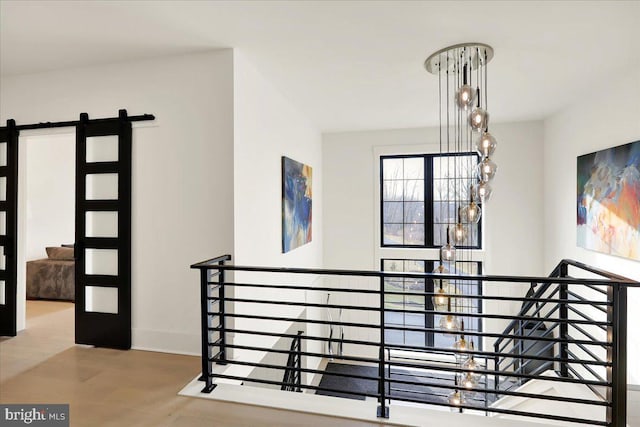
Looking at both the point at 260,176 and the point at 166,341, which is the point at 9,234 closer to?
the point at 166,341

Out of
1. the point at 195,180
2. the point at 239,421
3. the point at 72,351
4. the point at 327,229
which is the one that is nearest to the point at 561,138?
the point at 327,229

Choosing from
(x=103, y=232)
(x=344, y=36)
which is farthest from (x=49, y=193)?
(x=344, y=36)

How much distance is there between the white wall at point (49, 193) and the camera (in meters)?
5.46

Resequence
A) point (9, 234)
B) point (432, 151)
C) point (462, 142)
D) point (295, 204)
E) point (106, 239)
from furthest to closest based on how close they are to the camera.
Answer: point (432, 151), point (462, 142), point (295, 204), point (9, 234), point (106, 239)

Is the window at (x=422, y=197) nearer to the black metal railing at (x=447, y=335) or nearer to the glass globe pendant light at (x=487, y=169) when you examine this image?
the black metal railing at (x=447, y=335)

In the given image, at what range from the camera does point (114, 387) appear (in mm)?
2277

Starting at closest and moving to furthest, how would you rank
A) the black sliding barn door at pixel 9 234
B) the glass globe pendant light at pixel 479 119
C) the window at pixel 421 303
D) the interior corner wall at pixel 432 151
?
the glass globe pendant light at pixel 479 119
the black sliding barn door at pixel 9 234
the interior corner wall at pixel 432 151
the window at pixel 421 303

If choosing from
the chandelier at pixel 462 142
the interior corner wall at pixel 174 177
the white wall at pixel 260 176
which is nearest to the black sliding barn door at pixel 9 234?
the interior corner wall at pixel 174 177

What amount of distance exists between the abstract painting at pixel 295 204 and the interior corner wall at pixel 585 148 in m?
3.35

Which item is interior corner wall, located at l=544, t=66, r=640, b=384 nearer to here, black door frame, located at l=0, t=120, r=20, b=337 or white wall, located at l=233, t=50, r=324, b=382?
white wall, located at l=233, t=50, r=324, b=382

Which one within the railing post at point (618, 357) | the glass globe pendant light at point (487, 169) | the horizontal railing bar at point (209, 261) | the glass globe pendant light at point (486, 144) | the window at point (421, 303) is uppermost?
the glass globe pendant light at point (486, 144)

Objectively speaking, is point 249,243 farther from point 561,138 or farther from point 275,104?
point 561,138

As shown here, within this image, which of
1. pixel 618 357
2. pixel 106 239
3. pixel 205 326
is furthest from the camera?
pixel 106 239

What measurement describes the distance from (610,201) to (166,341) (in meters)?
4.38
